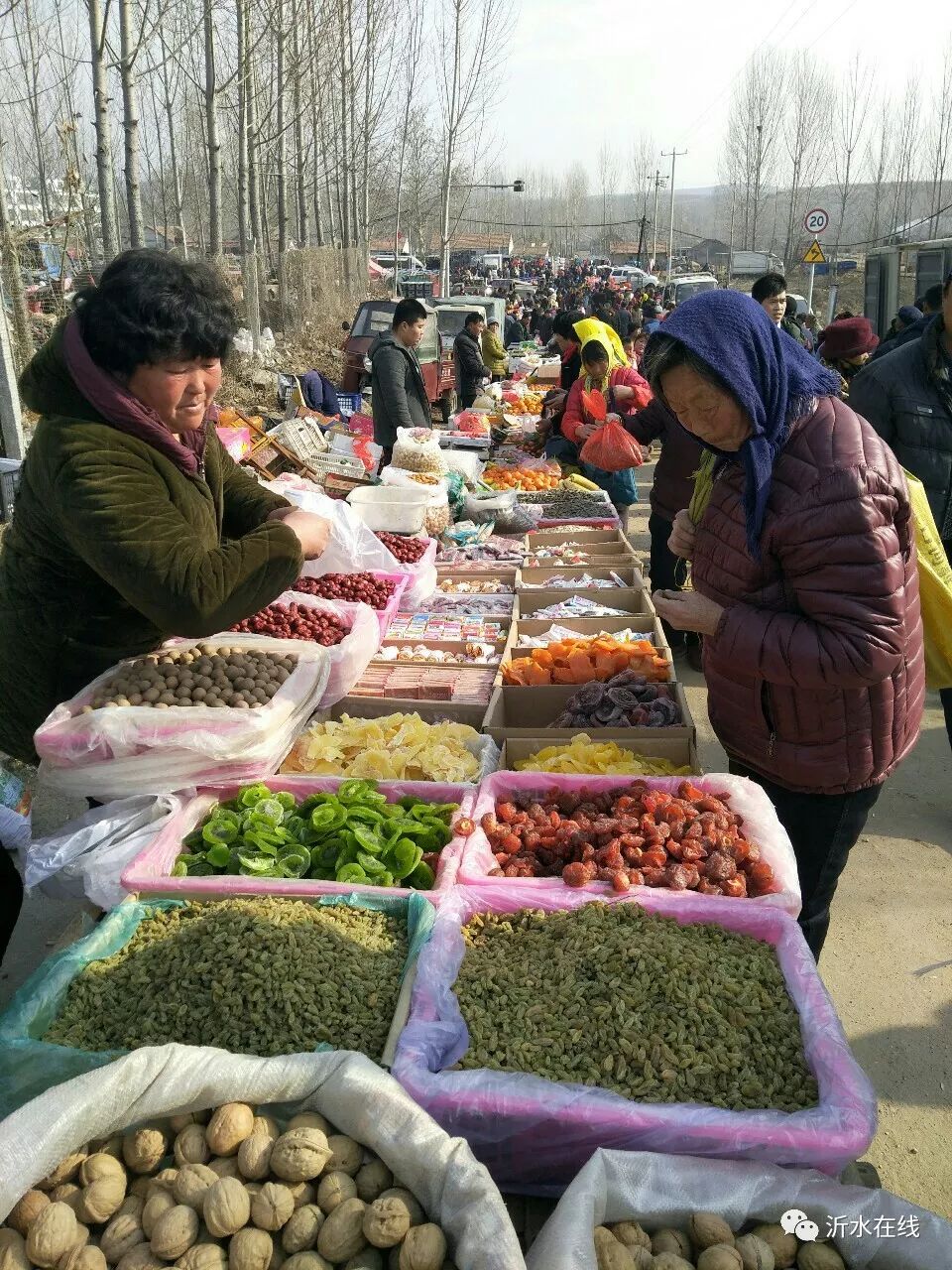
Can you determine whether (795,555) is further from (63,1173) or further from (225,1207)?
(63,1173)

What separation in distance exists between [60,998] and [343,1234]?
0.90 meters

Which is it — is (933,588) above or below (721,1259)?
above

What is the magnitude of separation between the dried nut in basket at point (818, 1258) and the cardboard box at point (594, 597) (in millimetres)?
3277

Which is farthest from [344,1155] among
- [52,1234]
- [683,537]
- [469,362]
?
[469,362]

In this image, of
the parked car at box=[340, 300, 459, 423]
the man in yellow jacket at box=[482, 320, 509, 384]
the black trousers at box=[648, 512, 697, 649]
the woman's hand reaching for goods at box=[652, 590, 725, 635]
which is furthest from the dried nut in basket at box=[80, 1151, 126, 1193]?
the man in yellow jacket at box=[482, 320, 509, 384]

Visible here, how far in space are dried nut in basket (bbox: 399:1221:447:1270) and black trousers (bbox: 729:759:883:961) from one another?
1.32 metres

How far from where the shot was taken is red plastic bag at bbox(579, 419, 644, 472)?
19.8ft

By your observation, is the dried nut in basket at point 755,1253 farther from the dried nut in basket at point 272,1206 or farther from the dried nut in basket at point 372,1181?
the dried nut in basket at point 272,1206

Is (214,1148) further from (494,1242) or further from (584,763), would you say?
(584,763)

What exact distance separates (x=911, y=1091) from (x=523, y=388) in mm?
12674

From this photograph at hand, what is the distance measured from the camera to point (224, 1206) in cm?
129

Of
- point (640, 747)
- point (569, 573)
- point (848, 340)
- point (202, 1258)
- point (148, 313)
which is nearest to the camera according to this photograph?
point (202, 1258)

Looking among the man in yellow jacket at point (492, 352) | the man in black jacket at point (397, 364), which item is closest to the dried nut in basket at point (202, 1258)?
the man in black jacket at point (397, 364)

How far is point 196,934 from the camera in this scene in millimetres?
1937
